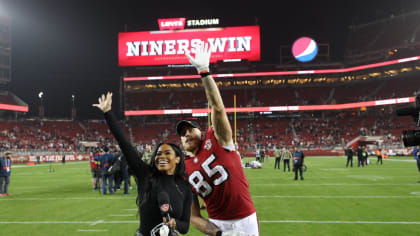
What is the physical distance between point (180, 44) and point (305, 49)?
2259 centimetres

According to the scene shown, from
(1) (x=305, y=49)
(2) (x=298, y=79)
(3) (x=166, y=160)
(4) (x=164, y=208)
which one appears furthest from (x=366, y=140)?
(4) (x=164, y=208)

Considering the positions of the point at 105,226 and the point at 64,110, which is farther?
the point at 64,110

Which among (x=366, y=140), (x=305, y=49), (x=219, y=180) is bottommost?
(x=366, y=140)

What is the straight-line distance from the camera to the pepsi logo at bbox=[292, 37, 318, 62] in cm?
5500

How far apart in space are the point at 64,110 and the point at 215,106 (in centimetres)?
7570

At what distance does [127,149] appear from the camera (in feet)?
9.75

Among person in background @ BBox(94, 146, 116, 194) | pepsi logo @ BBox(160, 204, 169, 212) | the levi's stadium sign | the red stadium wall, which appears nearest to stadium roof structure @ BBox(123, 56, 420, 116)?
the levi's stadium sign

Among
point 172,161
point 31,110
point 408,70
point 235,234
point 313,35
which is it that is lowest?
point 235,234

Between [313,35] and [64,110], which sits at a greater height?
[313,35]

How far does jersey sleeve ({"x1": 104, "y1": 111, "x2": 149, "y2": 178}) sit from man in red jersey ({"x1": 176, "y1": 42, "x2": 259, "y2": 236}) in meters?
0.52

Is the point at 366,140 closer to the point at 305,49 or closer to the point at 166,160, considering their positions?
the point at 305,49

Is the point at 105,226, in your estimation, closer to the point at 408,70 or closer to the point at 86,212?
the point at 86,212

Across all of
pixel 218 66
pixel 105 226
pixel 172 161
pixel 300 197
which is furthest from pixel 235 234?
pixel 218 66

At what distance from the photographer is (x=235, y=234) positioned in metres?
2.77
